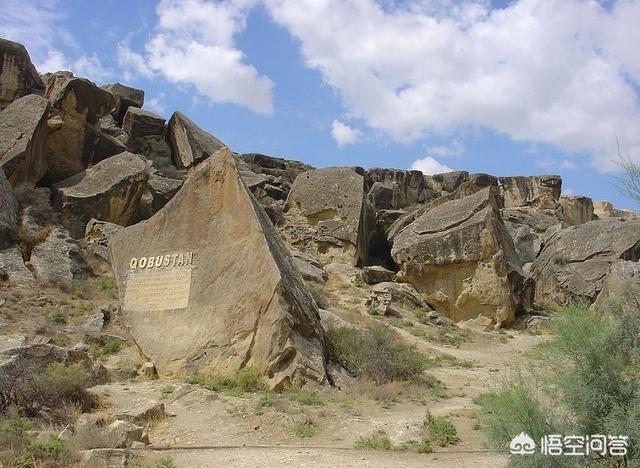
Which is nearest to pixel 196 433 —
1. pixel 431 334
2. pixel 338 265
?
pixel 431 334

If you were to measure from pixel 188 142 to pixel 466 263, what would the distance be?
15667 millimetres

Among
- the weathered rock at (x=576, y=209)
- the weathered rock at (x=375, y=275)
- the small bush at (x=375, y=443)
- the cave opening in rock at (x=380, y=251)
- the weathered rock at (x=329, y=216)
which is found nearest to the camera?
the small bush at (x=375, y=443)

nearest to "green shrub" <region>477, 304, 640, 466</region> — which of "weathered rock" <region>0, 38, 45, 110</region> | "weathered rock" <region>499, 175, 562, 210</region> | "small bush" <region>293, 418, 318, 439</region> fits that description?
"small bush" <region>293, 418, 318, 439</region>

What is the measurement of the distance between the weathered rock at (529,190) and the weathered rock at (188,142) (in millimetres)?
25489

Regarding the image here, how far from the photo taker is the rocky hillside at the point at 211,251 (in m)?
10.9

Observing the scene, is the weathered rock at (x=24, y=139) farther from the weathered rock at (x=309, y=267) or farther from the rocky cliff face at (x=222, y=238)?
the weathered rock at (x=309, y=267)

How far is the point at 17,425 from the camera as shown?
729 cm

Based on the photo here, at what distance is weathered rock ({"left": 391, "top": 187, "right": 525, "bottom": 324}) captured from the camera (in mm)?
19859

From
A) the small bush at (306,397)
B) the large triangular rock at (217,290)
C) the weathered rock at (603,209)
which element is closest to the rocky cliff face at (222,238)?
the large triangular rock at (217,290)

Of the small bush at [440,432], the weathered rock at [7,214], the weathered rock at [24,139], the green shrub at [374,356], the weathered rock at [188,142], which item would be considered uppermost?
the weathered rock at [188,142]

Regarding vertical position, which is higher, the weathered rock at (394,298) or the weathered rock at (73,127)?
the weathered rock at (73,127)

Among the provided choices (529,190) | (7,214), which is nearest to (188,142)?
(7,214)

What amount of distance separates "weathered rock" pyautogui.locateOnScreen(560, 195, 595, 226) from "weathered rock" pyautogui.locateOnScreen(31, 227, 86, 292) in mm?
36982

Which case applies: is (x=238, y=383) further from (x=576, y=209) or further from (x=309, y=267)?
(x=576, y=209)
